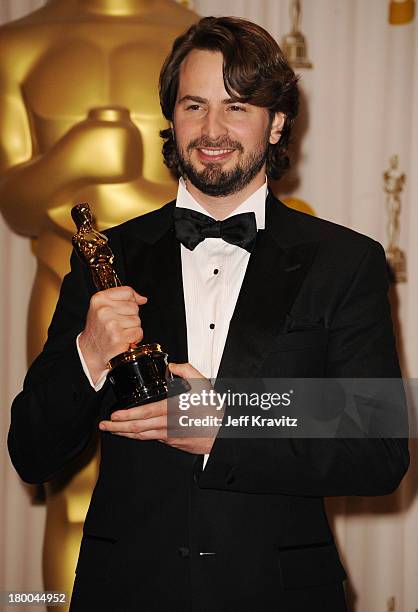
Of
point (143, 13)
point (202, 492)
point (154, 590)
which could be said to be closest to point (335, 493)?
point (202, 492)

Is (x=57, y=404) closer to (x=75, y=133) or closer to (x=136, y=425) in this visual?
(x=136, y=425)

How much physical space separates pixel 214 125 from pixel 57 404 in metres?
0.59

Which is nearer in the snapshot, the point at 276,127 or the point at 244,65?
the point at 244,65

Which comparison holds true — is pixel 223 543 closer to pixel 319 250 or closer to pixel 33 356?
pixel 319 250

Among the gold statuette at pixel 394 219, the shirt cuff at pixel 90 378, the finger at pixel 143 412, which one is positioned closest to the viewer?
the finger at pixel 143 412

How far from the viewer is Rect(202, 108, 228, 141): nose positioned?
5.41ft

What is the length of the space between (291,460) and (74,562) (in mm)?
1375

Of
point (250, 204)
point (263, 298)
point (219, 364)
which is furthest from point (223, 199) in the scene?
point (219, 364)

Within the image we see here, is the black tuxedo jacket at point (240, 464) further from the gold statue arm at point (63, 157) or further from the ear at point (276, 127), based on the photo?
the gold statue arm at point (63, 157)

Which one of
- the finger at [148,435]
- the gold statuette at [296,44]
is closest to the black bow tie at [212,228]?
the finger at [148,435]

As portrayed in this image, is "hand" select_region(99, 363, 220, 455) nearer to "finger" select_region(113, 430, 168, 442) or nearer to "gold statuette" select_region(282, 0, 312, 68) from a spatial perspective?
"finger" select_region(113, 430, 168, 442)

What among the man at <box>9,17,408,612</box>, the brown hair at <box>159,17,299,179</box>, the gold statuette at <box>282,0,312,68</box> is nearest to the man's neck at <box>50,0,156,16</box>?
the gold statuette at <box>282,0,312,68</box>

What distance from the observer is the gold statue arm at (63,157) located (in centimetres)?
261

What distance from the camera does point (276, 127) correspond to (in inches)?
73.7
